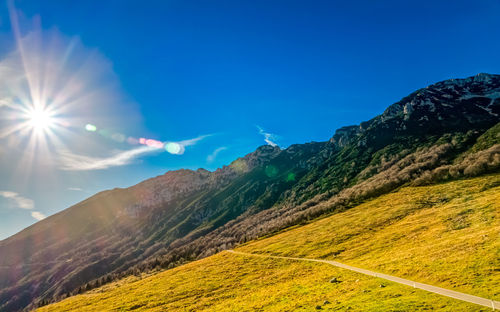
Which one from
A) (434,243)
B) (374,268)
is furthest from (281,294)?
(434,243)

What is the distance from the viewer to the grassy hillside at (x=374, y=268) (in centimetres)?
3198

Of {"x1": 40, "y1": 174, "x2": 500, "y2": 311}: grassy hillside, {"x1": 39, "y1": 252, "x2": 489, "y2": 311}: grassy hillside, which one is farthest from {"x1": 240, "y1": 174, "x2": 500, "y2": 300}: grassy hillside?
{"x1": 39, "y1": 252, "x2": 489, "y2": 311}: grassy hillside

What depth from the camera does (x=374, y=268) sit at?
53312 millimetres

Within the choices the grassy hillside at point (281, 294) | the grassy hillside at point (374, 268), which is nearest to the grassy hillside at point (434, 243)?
the grassy hillside at point (374, 268)

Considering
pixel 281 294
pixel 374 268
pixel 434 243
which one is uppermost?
pixel 281 294

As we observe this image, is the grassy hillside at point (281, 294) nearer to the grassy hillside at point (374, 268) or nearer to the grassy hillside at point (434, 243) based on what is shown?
the grassy hillside at point (374, 268)

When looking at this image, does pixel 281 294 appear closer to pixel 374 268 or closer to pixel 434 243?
pixel 374 268

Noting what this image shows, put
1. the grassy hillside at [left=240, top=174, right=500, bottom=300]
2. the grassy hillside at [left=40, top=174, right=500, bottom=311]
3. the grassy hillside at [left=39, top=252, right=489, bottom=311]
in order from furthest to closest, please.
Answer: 1. the grassy hillside at [left=240, top=174, right=500, bottom=300]
2. the grassy hillside at [left=40, top=174, right=500, bottom=311]
3. the grassy hillside at [left=39, top=252, right=489, bottom=311]

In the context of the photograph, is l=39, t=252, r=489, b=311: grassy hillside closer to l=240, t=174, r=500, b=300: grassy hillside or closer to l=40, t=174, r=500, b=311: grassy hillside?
l=40, t=174, r=500, b=311: grassy hillside

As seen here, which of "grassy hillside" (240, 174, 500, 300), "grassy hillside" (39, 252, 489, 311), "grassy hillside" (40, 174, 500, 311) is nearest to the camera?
"grassy hillside" (39, 252, 489, 311)

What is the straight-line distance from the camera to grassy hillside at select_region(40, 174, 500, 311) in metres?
32.0

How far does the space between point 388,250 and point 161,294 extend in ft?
221

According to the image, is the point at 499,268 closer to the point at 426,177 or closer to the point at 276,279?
the point at 276,279

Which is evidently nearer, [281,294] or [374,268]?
[281,294]
